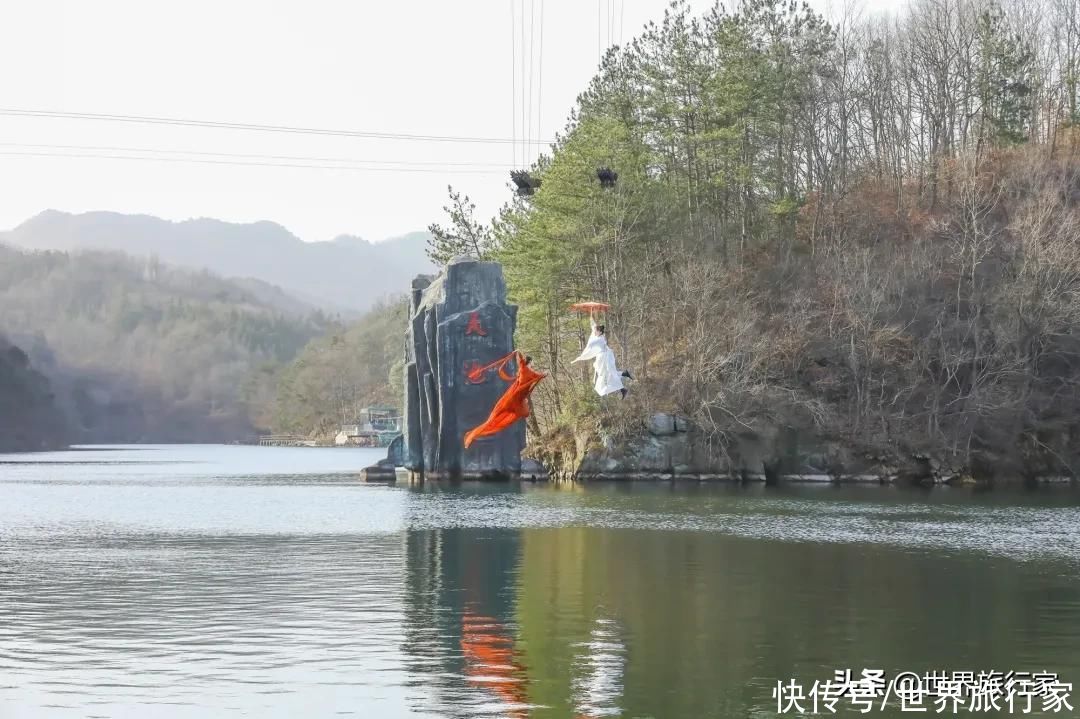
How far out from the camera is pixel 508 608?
59.6ft

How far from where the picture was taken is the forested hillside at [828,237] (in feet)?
182

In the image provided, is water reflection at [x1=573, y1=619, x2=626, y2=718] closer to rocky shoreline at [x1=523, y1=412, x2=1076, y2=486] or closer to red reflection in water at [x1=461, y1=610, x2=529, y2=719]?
red reflection in water at [x1=461, y1=610, x2=529, y2=719]

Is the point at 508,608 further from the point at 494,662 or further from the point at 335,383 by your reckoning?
the point at 335,383

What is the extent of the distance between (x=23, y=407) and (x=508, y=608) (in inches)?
4911

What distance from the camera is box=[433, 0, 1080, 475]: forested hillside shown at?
182 feet

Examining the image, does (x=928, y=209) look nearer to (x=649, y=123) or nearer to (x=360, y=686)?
(x=649, y=123)

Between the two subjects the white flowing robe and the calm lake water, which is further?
the white flowing robe

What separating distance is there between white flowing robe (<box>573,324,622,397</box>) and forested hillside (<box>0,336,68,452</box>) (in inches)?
4222

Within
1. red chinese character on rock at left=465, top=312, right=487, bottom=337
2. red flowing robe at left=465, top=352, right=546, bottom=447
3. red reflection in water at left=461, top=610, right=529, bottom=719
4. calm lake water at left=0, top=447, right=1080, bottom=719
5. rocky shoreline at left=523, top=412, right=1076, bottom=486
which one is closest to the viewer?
red reflection in water at left=461, top=610, right=529, bottom=719

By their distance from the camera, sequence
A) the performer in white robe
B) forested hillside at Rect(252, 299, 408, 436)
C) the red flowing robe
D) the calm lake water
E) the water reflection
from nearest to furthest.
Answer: the water reflection
the calm lake water
the performer in white robe
the red flowing robe
forested hillside at Rect(252, 299, 408, 436)

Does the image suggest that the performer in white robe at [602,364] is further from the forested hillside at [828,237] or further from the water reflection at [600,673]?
the forested hillside at [828,237]

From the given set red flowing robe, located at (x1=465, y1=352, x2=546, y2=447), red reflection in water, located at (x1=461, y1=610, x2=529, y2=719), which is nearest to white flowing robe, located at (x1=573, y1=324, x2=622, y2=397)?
red flowing robe, located at (x1=465, y1=352, x2=546, y2=447)

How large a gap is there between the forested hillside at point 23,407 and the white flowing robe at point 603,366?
107 m

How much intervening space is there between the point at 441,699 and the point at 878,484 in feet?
146
